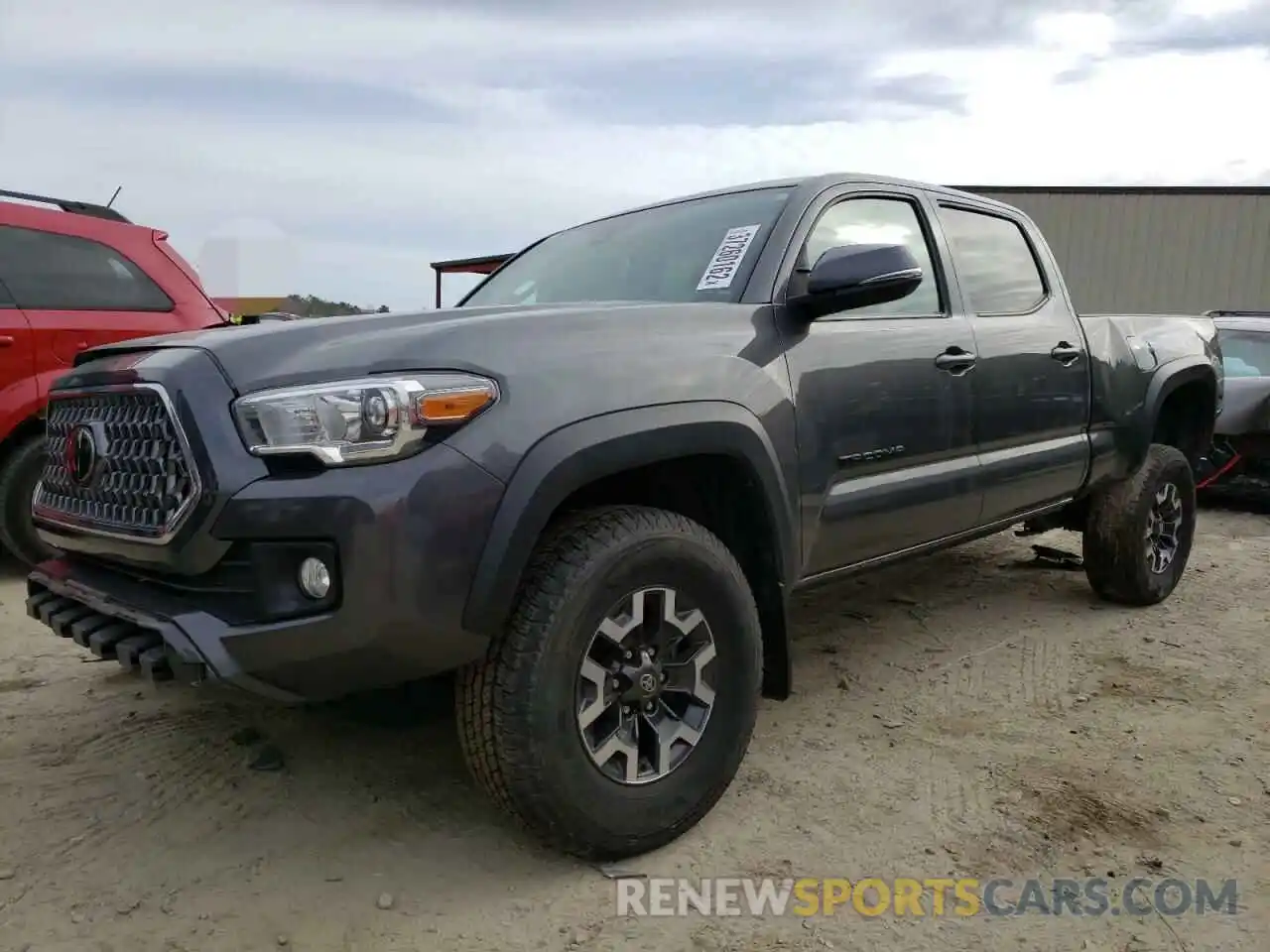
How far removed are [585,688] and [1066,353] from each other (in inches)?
111

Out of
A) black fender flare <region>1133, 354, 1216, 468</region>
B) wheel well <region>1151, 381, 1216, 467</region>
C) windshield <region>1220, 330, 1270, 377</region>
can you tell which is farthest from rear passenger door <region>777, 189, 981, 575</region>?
windshield <region>1220, 330, 1270, 377</region>

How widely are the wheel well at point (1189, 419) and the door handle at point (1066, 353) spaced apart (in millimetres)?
1310

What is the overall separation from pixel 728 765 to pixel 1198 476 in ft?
21.7

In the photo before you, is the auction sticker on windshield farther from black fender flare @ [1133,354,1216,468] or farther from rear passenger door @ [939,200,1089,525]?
black fender flare @ [1133,354,1216,468]

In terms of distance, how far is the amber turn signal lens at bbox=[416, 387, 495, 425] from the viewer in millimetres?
2064

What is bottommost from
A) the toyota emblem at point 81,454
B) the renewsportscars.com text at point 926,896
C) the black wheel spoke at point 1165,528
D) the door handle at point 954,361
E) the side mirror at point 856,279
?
the renewsportscars.com text at point 926,896

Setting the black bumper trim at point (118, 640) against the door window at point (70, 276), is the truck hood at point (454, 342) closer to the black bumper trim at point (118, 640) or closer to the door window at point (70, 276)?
the black bumper trim at point (118, 640)

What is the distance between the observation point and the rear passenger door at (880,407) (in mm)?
2910

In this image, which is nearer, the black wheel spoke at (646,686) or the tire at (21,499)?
the black wheel spoke at (646,686)

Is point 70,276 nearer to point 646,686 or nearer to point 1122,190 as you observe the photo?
point 646,686

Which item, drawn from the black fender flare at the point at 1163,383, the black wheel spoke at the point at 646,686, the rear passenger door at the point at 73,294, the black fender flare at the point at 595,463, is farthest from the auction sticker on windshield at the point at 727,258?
the rear passenger door at the point at 73,294

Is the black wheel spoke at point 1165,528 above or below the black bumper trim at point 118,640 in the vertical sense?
below

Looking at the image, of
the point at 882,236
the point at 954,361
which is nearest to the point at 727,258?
the point at 882,236

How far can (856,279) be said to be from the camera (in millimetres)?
2725
